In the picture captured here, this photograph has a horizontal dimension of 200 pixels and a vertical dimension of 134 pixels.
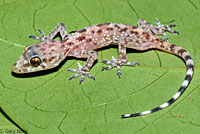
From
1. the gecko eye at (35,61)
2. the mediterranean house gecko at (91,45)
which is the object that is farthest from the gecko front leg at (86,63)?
the gecko eye at (35,61)

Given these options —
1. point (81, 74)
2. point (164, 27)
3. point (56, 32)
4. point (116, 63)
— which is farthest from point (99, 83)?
point (164, 27)

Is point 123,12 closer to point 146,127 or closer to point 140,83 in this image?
point 140,83

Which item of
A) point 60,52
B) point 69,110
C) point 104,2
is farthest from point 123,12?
point 69,110

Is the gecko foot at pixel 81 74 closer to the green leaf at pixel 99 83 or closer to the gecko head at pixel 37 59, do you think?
the green leaf at pixel 99 83

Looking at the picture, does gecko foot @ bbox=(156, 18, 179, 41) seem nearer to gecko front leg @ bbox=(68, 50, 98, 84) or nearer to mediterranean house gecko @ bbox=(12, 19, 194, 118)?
mediterranean house gecko @ bbox=(12, 19, 194, 118)

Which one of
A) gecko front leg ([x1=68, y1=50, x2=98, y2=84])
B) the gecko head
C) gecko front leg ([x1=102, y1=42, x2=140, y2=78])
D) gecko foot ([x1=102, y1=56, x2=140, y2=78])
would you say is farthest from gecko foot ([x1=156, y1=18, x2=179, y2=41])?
the gecko head

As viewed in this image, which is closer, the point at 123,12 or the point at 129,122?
the point at 129,122

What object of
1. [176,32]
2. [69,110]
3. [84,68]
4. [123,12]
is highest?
[123,12]
